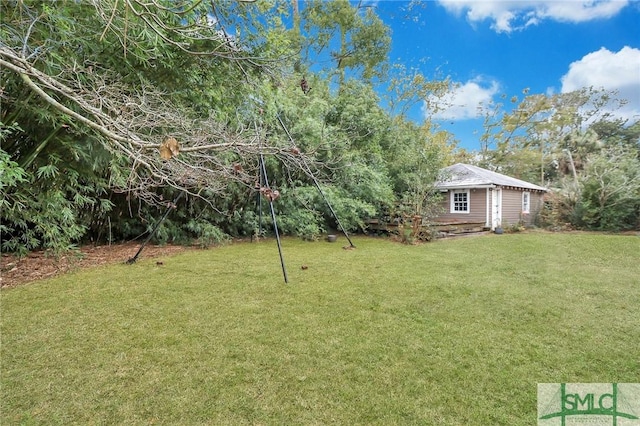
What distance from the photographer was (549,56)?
9375mm

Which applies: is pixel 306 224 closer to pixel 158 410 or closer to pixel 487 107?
pixel 158 410

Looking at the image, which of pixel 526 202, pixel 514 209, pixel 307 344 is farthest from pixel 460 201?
pixel 307 344

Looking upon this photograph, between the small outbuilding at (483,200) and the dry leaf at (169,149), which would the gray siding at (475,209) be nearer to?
the small outbuilding at (483,200)

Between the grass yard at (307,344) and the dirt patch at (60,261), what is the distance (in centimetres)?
51

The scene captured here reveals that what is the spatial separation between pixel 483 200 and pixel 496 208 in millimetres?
570

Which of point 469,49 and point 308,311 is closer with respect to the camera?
point 308,311

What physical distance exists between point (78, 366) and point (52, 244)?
8.88 feet

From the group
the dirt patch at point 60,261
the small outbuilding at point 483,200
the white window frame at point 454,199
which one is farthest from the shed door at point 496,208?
the dirt patch at point 60,261

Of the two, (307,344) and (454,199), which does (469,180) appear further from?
(307,344)

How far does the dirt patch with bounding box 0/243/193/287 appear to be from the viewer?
4.28 meters

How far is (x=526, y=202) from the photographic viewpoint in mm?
13242

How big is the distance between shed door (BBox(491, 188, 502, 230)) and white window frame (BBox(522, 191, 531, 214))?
7.86 ft

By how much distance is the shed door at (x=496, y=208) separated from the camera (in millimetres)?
11312

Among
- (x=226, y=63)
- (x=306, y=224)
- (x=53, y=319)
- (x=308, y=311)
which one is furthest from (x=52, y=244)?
(x=306, y=224)
